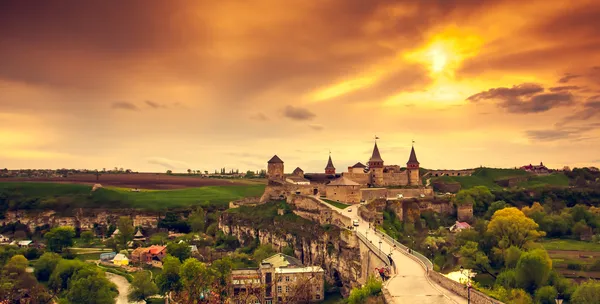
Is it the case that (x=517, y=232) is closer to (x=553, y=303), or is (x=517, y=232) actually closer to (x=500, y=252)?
(x=500, y=252)

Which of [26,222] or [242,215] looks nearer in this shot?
Answer: [242,215]

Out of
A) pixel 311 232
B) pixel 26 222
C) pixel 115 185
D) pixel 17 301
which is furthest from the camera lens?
pixel 115 185

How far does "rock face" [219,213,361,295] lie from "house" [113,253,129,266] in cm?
1737

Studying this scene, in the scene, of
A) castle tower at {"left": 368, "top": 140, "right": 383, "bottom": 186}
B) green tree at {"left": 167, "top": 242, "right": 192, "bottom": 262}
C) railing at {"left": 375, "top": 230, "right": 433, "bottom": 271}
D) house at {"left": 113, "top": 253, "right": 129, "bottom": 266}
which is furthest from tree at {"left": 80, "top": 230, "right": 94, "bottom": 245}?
railing at {"left": 375, "top": 230, "right": 433, "bottom": 271}

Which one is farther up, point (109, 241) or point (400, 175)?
point (400, 175)

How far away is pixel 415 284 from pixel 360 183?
52937mm

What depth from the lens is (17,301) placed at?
5591 centimetres

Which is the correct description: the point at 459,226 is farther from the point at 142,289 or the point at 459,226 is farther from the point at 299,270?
the point at 142,289

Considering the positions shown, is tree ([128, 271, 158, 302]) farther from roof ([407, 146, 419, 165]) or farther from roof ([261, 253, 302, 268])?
roof ([407, 146, 419, 165])

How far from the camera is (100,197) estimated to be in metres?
124

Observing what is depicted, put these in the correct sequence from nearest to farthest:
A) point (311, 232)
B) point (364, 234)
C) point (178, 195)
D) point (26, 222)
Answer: point (364, 234) < point (311, 232) < point (26, 222) < point (178, 195)

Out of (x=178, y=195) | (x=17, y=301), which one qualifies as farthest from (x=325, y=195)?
(x=178, y=195)

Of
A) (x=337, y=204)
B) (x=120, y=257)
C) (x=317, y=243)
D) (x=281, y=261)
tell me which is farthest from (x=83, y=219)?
(x=317, y=243)

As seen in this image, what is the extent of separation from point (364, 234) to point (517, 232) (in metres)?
20.9
